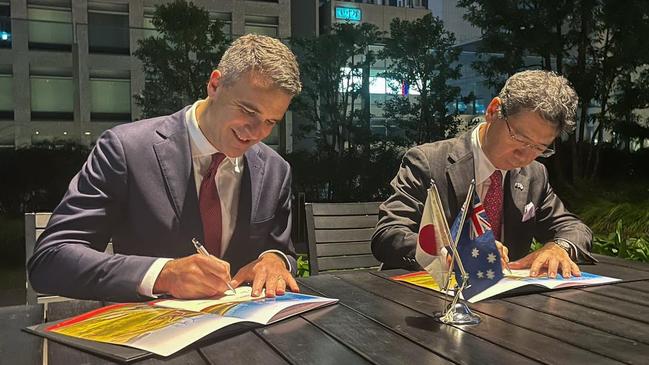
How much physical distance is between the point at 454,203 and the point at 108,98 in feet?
11.6

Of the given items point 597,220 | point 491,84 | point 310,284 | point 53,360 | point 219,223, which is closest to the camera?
point 53,360

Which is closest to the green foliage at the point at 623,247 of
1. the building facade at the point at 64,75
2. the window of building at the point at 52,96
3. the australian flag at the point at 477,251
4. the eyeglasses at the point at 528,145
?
the eyeglasses at the point at 528,145

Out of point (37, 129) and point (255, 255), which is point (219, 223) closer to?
point (255, 255)

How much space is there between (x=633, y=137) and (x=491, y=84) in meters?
2.43

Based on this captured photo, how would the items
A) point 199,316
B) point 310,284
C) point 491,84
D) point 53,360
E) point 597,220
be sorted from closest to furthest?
point 53,360 → point 199,316 → point 310,284 → point 597,220 → point 491,84

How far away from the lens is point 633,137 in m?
7.71

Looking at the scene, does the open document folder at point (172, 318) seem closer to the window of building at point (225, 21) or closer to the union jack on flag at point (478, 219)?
the union jack on flag at point (478, 219)

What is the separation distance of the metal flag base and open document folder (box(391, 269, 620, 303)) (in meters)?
0.15

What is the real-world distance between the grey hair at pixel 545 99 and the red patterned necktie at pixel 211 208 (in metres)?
0.99

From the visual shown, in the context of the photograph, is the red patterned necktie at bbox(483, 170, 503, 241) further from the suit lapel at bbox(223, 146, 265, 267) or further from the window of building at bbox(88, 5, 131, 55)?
the window of building at bbox(88, 5, 131, 55)

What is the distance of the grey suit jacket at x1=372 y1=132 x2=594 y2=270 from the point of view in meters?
2.19

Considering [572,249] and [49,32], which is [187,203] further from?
[49,32]

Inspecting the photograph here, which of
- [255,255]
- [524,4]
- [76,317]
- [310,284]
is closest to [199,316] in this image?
[76,317]

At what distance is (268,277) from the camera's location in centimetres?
158
